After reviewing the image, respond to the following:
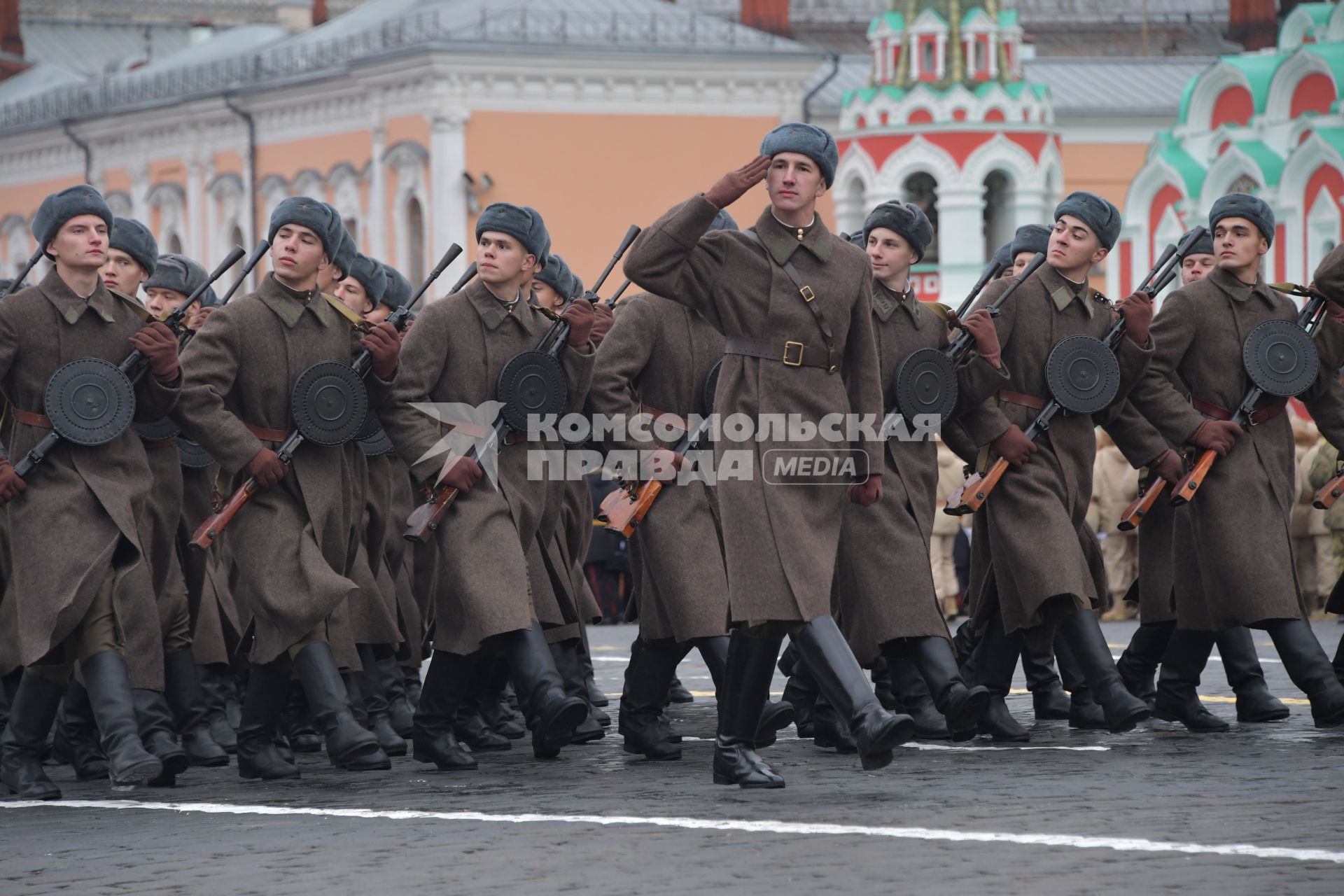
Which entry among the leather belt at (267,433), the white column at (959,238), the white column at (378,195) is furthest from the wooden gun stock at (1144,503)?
A: the white column at (378,195)

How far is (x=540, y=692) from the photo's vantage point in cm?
914

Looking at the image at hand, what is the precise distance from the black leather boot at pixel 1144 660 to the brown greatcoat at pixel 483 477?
2361 millimetres

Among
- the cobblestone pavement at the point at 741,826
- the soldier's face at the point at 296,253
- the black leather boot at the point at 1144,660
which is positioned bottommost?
the cobblestone pavement at the point at 741,826

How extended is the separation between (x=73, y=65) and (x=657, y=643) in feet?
196

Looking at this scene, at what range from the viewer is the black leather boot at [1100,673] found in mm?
9469

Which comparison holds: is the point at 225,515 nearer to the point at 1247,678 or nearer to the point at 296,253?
the point at 296,253

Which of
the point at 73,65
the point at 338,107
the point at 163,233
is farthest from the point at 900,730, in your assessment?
the point at 73,65

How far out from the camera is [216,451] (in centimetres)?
923

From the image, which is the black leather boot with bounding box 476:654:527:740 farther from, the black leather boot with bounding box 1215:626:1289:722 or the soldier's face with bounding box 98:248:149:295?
the black leather boot with bounding box 1215:626:1289:722

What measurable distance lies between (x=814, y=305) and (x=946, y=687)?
1.71 meters

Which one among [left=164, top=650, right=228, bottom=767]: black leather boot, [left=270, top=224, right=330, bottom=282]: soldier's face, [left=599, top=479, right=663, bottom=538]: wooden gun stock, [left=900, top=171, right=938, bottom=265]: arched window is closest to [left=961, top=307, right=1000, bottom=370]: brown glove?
[left=599, top=479, right=663, bottom=538]: wooden gun stock

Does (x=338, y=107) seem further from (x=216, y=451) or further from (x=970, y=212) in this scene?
(x=216, y=451)

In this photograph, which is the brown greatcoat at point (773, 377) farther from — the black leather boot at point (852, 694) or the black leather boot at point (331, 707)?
the black leather boot at point (331, 707)

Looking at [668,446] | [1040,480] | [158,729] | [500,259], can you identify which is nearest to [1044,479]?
[1040,480]
